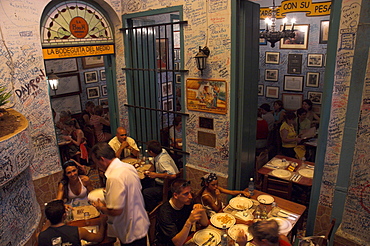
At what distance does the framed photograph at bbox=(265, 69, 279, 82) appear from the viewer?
30.3 feet

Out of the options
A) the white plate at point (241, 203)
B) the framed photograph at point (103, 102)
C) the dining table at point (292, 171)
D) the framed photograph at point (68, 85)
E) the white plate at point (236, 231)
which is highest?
the framed photograph at point (68, 85)

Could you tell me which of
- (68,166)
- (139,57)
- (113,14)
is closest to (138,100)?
(139,57)

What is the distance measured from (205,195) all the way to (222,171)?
1173mm

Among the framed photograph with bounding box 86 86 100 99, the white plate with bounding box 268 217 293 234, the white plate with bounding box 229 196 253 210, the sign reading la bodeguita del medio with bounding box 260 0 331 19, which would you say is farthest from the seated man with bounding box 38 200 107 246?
the framed photograph with bounding box 86 86 100 99

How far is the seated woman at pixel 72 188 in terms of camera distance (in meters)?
4.49

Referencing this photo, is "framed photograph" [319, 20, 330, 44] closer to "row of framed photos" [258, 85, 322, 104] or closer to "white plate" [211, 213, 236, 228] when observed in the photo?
"row of framed photos" [258, 85, 322, 104]

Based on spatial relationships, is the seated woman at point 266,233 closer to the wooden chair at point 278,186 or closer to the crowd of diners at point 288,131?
the wooden chair at point 278,186

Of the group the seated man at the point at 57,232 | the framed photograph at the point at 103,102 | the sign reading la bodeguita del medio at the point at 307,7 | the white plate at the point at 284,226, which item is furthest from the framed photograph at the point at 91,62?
the white plate at the point at 284,226

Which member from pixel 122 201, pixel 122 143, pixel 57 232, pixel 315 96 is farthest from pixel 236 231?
pixel 315 96

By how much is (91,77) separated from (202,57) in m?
6.04

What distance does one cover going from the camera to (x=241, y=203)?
4.39m

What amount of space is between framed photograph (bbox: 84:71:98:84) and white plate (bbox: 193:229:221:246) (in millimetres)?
7523

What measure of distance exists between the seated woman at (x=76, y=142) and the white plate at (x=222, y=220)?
4.22 meters

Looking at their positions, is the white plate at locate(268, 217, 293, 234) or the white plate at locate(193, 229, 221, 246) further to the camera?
the white plate at locate(268, 217, 293, 234)
